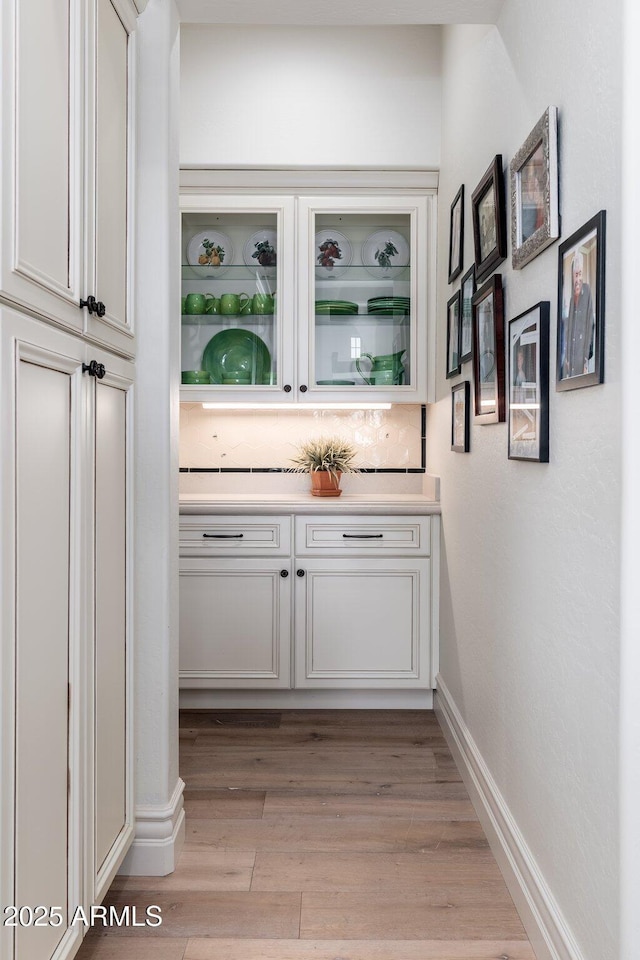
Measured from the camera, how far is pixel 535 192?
61.9 inches

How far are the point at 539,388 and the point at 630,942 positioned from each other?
1.03 metres

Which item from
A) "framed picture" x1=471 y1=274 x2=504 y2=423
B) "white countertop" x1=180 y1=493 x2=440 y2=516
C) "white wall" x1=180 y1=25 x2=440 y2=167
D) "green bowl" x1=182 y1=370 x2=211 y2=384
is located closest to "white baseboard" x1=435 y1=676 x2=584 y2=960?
"white countertop" x1=180 y1=493 x2=440 y2=516

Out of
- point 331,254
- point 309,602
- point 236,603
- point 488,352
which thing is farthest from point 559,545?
point 331,254

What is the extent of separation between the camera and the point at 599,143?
1.21 metres

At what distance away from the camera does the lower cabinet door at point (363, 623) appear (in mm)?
2971

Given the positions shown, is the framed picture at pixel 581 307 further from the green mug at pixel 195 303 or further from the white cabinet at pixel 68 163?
the green mug at pixel 195 303

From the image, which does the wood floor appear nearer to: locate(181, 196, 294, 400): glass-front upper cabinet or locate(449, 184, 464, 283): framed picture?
locate(181, 196, 294, 400): glass-front upper cabinet

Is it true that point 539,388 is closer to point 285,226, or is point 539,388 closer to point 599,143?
point 599,143

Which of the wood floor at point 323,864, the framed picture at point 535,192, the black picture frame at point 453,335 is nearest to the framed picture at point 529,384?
the framed picture at point 535,192

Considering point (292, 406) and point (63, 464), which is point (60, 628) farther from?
point (292, 406)

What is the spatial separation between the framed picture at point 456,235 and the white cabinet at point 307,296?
A: 1.26 ft

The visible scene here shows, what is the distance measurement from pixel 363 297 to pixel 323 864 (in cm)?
231

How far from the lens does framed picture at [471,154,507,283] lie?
6.18ft

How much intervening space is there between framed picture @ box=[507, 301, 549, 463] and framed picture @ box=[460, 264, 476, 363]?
0.53 metres
